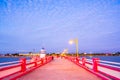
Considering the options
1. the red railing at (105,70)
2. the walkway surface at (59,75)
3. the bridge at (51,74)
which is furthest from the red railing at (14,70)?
the red railing at (105,70)

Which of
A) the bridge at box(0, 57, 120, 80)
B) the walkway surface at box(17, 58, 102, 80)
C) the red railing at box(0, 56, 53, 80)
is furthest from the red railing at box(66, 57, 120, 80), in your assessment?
the red railing at box(0, 56, 53, 80)

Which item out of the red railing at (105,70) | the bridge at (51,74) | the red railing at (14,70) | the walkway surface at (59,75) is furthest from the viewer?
the walkway surface at (59,75)

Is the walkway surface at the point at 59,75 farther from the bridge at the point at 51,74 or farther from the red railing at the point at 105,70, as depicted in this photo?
the red railing at the point at 105,70

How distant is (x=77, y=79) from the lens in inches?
510

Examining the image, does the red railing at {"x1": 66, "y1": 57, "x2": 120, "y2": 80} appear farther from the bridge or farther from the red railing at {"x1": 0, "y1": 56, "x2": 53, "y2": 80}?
the red railing at {"x1": 0, "y1": 56, "x2": 53, "y2": 80}

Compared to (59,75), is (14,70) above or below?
above

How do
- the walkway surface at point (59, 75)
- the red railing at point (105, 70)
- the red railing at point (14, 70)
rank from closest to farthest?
1. the red railing at point (105, 70)
2. the red railing at point (14, 70)
3. the walkway surface at point (59, 75)

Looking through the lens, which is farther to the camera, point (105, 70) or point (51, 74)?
point (51, 74)

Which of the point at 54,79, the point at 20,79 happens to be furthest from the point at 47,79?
the point at 20,79

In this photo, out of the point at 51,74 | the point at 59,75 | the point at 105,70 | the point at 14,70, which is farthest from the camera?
the point at 51,74

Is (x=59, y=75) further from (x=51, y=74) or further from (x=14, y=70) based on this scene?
(x=14, y=70)

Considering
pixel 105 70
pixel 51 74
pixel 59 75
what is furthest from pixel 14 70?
pixel 105 70

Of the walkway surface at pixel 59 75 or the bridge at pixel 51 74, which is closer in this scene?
the bridge at pixel 51 74

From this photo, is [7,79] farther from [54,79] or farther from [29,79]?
[54,79]
